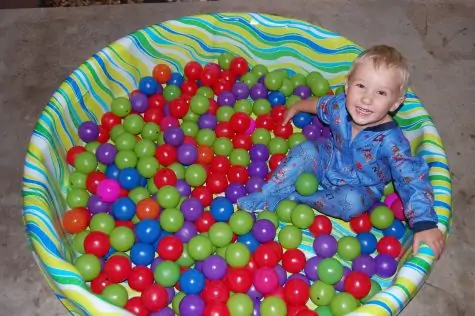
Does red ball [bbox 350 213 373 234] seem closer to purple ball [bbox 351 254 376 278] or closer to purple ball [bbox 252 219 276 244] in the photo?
purple ball [bbox 351 254 376 278]

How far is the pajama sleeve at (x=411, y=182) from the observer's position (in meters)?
1.52

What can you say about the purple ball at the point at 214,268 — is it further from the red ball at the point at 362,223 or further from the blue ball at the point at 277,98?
the blue ball at the point at 277,98

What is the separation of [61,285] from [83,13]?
1389 millimetres

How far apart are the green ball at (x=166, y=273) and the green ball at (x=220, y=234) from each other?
0.14 meters

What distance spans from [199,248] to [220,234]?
0.08 metres

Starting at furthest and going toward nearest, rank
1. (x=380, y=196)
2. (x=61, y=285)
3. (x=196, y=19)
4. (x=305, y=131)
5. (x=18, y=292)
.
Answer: (x=196, y=19)
(x=305, y=131)
(x=380, y=196)
(x=18, y=292)
(x=61, y=285)

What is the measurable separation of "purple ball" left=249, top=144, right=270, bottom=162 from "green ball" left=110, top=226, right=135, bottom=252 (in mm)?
507

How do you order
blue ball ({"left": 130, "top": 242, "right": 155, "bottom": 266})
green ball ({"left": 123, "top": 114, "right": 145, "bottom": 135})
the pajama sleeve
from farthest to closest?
1. green ball ({"left": 123, "top": 114, "right": 145, "bottom": 135})
2. blue ball ({"left": 130, "top": 242, "right": 155, "bottom": 266})
3. the pajama sleeve

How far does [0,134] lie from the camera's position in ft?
6.58

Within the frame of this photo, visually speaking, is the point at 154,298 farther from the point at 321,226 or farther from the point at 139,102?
the point at 139,102

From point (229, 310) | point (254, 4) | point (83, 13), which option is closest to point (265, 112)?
point (254, 4)

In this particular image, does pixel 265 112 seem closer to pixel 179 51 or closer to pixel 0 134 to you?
pixel 179 51

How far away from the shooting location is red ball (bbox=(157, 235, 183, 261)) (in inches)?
63.4

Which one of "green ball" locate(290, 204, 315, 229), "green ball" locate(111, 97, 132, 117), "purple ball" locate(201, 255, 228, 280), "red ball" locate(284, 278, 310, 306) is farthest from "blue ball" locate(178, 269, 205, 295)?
"green ball" locate(111, 97, 132, 117)
